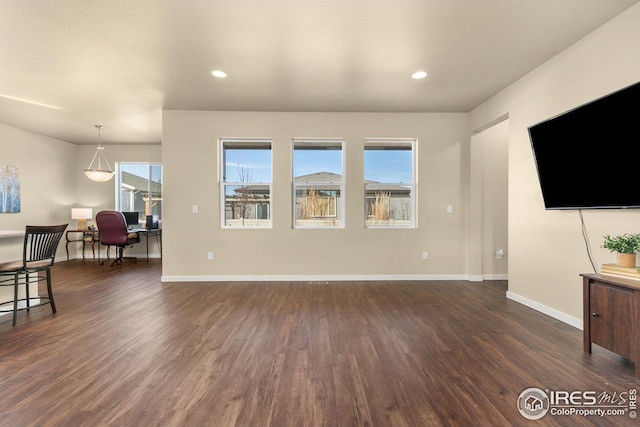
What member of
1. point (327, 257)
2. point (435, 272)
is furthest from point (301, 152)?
point (435, 272)

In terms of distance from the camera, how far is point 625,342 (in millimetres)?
1941

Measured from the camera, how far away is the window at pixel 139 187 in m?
7.19

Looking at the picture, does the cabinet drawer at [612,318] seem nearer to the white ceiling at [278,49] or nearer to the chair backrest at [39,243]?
the white ceiling at [278,49]

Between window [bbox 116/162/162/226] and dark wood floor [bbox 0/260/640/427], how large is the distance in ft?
13.5

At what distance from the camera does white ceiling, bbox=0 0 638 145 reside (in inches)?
89.4

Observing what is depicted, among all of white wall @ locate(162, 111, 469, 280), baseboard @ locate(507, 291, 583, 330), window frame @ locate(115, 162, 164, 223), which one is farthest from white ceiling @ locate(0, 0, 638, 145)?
window frame @ locate(115, 162, 164, 223)

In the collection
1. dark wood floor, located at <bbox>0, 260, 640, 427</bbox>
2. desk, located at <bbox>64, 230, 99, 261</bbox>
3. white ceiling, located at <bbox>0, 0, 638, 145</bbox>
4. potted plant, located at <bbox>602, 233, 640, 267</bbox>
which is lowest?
dark wood floor, located at <bbox>0, 260, 640, 427</bbox>

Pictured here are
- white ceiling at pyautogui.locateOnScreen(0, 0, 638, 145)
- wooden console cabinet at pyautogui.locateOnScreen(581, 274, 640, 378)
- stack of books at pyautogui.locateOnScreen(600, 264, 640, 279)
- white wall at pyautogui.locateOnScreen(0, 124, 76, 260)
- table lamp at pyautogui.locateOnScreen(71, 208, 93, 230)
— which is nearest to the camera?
wooden console cabinet at pyautogui.locateOnScreen(581, 274, 640, 378)

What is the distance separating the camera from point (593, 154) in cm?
244

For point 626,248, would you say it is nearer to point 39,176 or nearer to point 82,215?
point 82,215

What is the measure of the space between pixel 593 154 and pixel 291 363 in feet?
9.71

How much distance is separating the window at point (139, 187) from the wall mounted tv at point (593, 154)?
25.0 feet

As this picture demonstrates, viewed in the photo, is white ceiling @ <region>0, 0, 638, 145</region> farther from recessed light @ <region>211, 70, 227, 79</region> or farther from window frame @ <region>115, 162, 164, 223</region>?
window frame @ <region>115, 162, 164, 223</region>

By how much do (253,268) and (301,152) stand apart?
2.03 m
